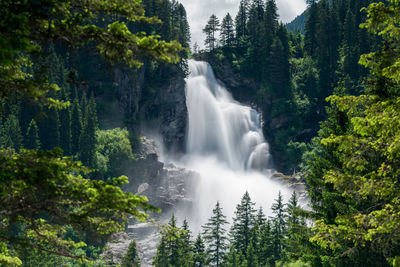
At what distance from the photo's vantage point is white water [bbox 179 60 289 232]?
176 feet

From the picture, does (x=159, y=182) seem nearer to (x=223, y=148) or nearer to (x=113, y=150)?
(x=113, y=150)

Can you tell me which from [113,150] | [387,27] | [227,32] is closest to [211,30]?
[227,32]

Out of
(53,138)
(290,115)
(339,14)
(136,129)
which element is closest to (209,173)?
(136,129)

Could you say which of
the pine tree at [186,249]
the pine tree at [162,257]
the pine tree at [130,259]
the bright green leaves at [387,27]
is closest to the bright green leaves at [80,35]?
the bright green leaves at [387,27]

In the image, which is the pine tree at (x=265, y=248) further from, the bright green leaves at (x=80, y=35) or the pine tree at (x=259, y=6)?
the pine tree at (x=259, y=6)

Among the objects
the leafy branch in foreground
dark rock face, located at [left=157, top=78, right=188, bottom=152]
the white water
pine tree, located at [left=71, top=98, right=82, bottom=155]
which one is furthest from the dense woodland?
the white water

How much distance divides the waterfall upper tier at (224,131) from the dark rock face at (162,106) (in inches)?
63.9

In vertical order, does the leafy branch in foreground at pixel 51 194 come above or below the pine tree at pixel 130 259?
above

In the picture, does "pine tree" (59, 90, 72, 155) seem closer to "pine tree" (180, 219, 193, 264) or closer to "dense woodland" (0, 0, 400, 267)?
"dense woodland" (0, 0, 400, 267)

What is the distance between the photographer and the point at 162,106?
6406 cm

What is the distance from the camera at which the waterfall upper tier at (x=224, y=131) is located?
197 feet

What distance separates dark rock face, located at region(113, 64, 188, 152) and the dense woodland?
3.42 feet

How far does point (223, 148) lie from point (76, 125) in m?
22.8

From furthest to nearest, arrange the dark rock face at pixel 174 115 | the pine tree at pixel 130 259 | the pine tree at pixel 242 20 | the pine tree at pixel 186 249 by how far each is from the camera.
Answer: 1. the pine tree at pixel 242 20
2. the dark rock face at pixel 174 115
3. the pine tree at pixel 186 249
4. the pine tree at pixel 130 259
